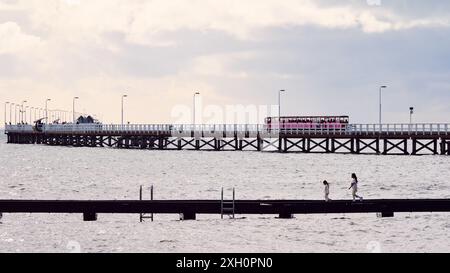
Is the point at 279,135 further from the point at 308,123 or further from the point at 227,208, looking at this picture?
the point at 227,208

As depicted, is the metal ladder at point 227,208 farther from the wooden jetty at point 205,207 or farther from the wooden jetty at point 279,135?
the wooden jetty at point 279,135

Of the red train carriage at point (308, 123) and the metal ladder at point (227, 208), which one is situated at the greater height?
the red train carriage at point (308, 123)

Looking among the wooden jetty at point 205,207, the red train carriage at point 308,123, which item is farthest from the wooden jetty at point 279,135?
the wooden jetty at point 205,207

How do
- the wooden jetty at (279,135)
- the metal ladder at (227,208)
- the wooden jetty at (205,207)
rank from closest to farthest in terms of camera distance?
the wooden jetty at (205,207)
the metal ladder at (227,208)
the wooden jetty at (279,135)

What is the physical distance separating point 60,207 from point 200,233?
599cm

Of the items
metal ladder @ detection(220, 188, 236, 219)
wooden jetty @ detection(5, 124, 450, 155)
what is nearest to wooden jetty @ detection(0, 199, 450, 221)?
metal ladder @ detection(220, 188, 236, 219)

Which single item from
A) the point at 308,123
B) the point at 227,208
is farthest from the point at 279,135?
the point at 227,208

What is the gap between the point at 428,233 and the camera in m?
28.7

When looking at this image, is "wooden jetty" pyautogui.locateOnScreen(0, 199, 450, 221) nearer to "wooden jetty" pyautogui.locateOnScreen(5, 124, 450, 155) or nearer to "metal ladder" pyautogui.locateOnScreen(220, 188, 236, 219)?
"metal ladder" pyautogui.locateOnScreen(220, 188, 236, 219)

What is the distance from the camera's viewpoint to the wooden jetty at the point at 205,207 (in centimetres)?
2866

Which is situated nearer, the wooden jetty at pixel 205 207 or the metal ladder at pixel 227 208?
the wooden jetty at pixel 205 207
